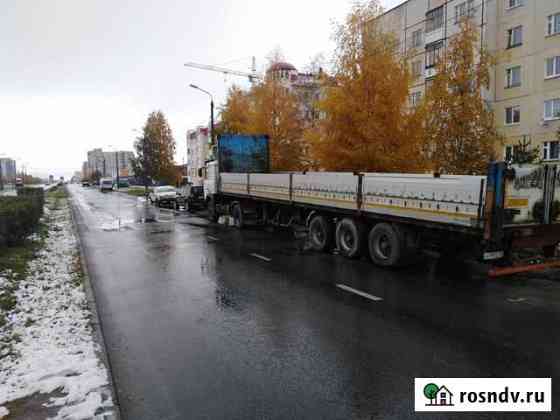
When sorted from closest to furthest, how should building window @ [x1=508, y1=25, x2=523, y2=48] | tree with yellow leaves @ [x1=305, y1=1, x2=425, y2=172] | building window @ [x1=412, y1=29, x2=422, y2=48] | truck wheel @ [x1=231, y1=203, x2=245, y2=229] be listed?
1. tree with yellow leaves @ [x1=305, y1=1, x2=425, y2=172]
2. truck wheel @ [x1=231, y1=203, x2=245, y2=229]
3. building window @ [x1=508, y1=25, x2=523, y2=48]
4. building window @ [x1=412, y1=29, x2=422, y2=48]

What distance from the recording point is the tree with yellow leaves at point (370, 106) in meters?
14.4

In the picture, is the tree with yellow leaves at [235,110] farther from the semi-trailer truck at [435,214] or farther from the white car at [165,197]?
the semi-trailer truck at [435,214]

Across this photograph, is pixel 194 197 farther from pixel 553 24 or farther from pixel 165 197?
pixel 553 24

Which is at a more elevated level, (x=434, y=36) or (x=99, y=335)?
(x=434, y=36)

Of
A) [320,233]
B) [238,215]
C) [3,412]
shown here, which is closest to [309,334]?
[3,412]

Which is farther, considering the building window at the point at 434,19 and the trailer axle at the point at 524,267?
the building window at the point at 434,19

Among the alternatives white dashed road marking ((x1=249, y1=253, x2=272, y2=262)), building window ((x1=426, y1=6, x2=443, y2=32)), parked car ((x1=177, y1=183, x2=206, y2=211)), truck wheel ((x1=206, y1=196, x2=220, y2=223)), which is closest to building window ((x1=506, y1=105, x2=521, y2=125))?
building window ((x1=426, y1=6, x2=443, y2=32))

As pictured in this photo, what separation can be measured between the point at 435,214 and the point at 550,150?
24911mm

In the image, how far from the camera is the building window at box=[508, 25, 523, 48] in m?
29.0

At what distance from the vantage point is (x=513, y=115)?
29984mm

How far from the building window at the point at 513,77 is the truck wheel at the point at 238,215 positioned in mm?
23256

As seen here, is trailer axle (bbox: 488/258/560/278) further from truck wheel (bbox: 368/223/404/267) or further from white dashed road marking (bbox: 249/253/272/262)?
white dashed road marking (bbox: 249/253/272/262)

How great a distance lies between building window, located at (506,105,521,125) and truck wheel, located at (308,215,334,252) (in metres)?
24.2

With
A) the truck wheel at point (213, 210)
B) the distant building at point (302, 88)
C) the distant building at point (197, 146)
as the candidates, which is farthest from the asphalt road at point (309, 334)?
the distant building at point (197, 146)
